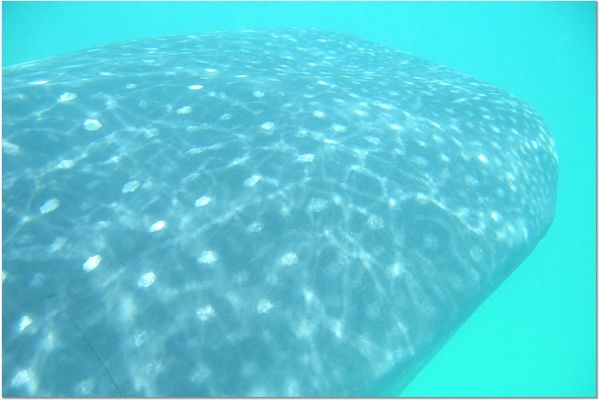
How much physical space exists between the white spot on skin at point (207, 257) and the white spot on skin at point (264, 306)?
65cm

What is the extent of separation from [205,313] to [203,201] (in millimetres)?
1389

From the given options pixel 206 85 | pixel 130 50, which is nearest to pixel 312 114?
pixel 206 85

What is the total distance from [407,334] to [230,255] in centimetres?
196

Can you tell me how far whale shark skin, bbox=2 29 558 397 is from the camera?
376 cm

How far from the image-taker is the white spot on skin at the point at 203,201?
15.8 feet

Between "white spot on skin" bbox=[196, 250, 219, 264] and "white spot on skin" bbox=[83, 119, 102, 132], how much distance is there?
265cm

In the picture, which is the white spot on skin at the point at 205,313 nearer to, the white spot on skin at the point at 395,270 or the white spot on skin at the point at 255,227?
the white spot on skin at the point at 255,227

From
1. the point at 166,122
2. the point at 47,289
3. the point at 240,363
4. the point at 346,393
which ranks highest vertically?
the point at 166,122

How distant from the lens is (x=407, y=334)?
4336mm

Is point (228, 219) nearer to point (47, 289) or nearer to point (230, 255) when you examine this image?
point (230, 255)

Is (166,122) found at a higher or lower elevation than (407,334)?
higher

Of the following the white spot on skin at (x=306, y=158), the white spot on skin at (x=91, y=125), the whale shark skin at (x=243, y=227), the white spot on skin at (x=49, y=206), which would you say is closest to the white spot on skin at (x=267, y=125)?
the whale shark skin at (x=243, y=227)

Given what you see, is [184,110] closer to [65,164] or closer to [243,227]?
[65,164]

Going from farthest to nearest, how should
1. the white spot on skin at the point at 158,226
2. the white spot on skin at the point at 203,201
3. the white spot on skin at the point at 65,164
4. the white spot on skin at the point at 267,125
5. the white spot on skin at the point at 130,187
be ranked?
1. the white spot on skin at the point at 267,125
2. the white spot on skin at the point at 65,164
3. the white spot on skin at the point at 130,187
4. the white spot on skin at the point at 203,201
5. the white spot on skin at the point at 158,226
